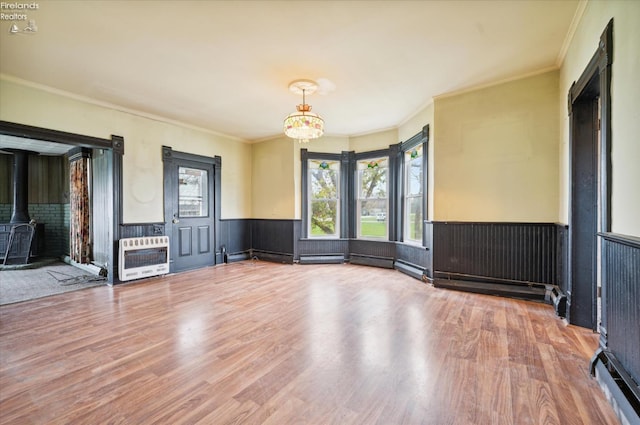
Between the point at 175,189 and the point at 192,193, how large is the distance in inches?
16.5

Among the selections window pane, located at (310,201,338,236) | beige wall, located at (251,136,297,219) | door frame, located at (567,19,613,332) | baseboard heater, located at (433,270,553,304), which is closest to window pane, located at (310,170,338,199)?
window pane, located at (310,201,338,236)

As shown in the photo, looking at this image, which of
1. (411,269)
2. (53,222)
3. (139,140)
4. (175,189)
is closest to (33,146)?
(53,222)

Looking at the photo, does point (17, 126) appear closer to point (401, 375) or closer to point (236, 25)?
point (236, 25)

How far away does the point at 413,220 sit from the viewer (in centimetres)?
532

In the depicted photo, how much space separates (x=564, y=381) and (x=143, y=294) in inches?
183

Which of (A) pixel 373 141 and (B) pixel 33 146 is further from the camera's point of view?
(B) pixel 33 146

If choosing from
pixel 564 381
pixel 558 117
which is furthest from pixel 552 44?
pixel 564 381

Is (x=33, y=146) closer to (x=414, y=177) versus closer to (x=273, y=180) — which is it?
(x=273, y=180)

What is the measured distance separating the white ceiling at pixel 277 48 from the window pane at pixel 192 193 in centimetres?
158

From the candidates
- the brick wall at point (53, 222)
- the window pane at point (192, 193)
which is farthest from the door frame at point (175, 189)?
the brick wall at point (53, 222)

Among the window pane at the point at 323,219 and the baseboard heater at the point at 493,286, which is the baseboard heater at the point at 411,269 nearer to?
the baseboard heater at the point at 493,286

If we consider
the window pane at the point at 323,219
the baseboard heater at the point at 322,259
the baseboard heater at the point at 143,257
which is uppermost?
the window pane at the point at 323,219

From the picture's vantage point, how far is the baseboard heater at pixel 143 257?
180 inches

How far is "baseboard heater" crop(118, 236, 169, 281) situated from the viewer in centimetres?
457
